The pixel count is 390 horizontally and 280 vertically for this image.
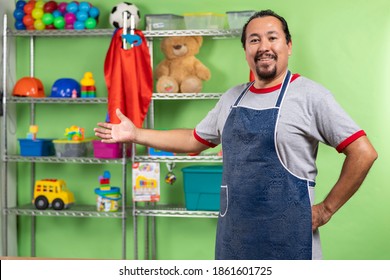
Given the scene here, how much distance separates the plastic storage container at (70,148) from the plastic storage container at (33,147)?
0.29 feet

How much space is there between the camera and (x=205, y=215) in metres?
3.94

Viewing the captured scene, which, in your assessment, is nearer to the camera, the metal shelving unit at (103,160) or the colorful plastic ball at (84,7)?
the metal shelving unit at (103,160)

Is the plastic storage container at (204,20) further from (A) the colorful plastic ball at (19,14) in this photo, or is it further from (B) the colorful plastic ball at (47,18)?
(A) the colorful plastic ball at (19,14)

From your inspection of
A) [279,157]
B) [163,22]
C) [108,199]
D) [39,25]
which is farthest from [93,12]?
[279,157]

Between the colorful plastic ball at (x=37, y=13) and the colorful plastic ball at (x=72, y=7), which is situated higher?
the colorful plastic ball at (x=72, y=7)

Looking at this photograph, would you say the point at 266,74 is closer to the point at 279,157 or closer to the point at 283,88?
the point at 283,88

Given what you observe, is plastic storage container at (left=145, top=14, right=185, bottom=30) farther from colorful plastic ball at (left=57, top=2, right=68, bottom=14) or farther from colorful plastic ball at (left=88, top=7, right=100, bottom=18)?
colorful plastic ball at (left=57, top=2, right=68, bottom=14)

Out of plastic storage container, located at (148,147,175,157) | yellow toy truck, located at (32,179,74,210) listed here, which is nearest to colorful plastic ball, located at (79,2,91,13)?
plastic storage container, located at (148,147,175,157)

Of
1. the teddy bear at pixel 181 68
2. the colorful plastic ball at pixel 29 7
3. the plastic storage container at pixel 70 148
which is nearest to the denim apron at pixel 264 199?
the teddy bear at pixel 181 68

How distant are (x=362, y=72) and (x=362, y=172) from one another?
2.01 m

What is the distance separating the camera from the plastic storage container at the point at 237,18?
3852 millimetres

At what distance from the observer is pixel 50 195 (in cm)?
415
